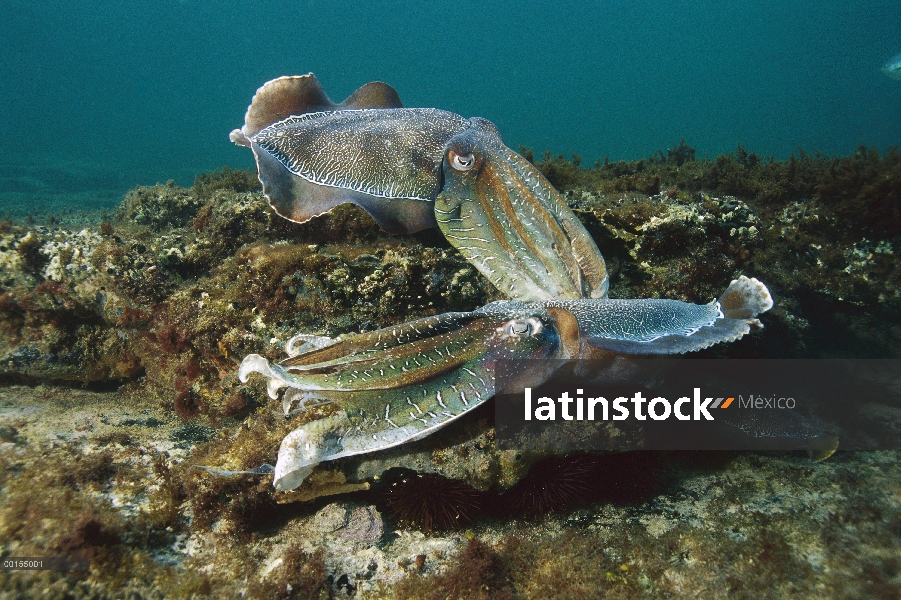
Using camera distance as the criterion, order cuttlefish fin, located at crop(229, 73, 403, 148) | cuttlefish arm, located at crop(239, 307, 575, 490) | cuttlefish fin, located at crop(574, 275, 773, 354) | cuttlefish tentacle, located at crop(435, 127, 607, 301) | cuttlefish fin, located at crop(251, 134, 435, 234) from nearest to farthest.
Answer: cuttlefish arm, located at crop(239, 307, 575, 490) → cuttlefish fin, located at crop(574, 275, 773, 354) → cuttlefish tentacle, located at crop(435, 127, 607, 301) → cuttlefish fin, located at crop(251, 134, 435, 234) → cuttlefish fin, located at crop(229, 73, 403, 148)

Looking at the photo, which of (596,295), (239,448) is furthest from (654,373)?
(239,448)

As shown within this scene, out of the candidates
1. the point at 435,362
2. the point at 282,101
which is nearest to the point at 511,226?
the point at 435,362

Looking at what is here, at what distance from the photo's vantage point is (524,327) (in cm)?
292

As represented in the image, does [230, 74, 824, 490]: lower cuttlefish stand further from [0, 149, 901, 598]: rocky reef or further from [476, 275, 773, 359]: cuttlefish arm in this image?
[0, 149, 901, 598]: rocky reef

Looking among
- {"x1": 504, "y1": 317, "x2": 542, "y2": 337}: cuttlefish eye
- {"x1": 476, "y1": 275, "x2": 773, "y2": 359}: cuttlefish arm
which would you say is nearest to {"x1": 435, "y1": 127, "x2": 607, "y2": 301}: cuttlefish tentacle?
{"x1": 476, "y1": 275, "x2": 773, "y2": 359}: cuttlefish arm

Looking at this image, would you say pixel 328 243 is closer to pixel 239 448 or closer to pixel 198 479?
pixel 239 448

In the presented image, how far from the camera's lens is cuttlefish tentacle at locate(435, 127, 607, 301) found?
3938 millimetres

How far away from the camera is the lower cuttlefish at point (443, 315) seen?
2762 millimetres

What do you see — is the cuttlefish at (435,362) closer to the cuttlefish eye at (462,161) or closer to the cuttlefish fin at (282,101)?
the cuttlefish eye at (462,161)

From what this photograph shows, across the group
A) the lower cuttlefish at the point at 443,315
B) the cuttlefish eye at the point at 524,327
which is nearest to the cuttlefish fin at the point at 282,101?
the lower cuttlefish at the point at 443,315

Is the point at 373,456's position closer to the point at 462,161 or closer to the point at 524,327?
the point at 524,327

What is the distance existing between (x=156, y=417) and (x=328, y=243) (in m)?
2.51

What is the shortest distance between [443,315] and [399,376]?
0.55 m

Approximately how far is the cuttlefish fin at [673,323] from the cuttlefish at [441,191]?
702mm
